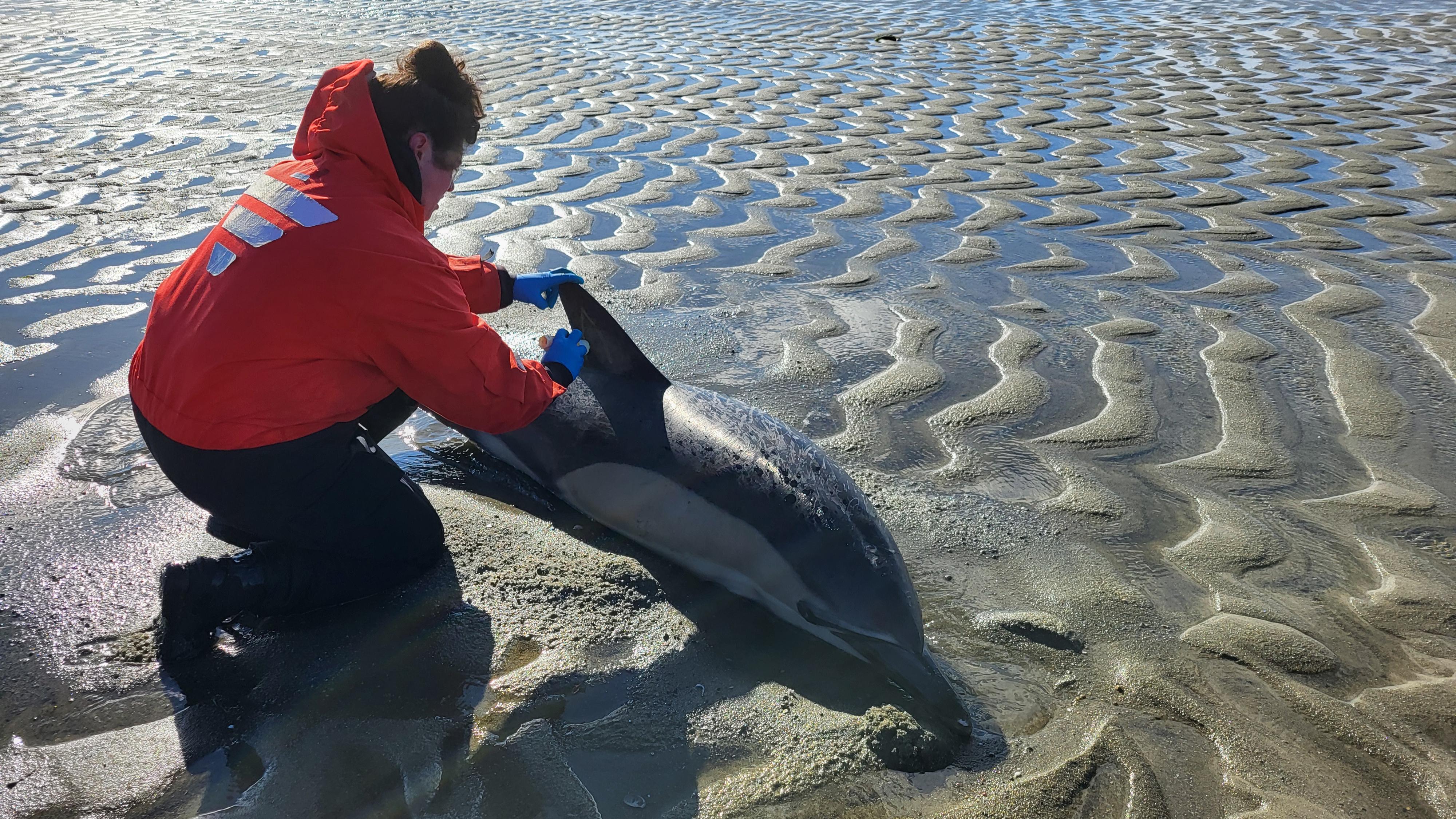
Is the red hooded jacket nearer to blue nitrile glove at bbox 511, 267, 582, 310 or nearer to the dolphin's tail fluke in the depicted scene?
blue nitrile glove at bbox 511, 267, 582, 310

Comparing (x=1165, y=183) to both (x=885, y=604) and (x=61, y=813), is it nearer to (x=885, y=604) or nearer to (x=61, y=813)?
(x=885, y=604)

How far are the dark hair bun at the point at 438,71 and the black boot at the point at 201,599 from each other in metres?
1.45

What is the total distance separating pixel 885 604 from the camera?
2.91m

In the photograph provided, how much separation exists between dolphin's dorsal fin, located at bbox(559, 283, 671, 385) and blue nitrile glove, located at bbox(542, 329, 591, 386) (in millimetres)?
316

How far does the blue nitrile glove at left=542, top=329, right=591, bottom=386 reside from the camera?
3.24 m

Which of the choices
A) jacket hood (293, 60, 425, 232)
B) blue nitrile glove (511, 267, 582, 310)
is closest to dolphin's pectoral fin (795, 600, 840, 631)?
blue nitrile glove (511, 267, 582, 310)

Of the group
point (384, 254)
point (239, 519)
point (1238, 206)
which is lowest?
point (1238, 206)

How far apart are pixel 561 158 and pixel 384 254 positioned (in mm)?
5534

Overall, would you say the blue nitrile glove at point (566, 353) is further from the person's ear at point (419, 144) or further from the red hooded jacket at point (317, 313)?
the person's ear at point (419, 144)

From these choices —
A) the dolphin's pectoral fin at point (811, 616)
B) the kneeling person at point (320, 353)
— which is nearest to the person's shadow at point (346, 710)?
the kneeling person at point (320, 353)

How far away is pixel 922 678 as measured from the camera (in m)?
2.78

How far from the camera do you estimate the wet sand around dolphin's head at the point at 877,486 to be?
2.44m

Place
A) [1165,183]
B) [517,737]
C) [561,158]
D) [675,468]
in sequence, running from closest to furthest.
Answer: [517,737] → [675,468] → [1165,183] → [561,158]

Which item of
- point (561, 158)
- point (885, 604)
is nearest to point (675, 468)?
point (885, 604)
